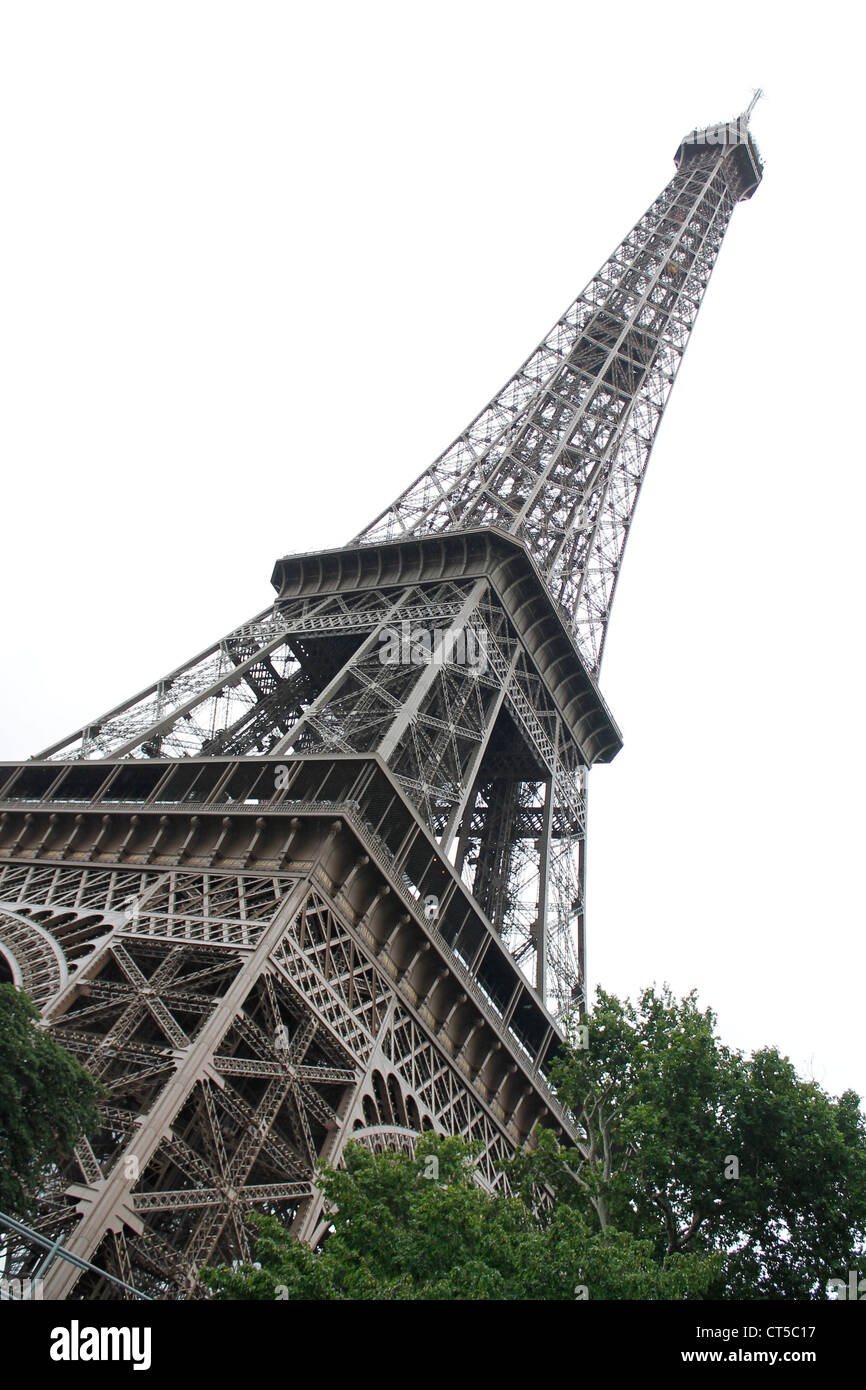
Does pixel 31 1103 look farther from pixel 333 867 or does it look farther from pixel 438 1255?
pixel 333 867

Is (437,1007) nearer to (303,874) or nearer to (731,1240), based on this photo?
(303,874)

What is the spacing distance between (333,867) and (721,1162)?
1063 centimetres

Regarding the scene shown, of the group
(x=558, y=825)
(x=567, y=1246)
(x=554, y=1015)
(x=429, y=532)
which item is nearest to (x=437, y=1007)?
(x=554, y=1015)

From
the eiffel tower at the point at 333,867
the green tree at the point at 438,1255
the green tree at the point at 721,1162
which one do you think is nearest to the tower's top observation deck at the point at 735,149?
the eiffel tower at the point at 333,867

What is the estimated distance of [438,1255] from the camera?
1473cm

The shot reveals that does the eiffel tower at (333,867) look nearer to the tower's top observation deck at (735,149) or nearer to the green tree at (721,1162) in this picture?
the green tree at (721,1162)

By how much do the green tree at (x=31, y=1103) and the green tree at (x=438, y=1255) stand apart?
318cm

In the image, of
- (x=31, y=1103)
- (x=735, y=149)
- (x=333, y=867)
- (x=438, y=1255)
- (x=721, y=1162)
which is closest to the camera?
(x=438, y=1255)

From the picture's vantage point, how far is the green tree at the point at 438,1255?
13688mm

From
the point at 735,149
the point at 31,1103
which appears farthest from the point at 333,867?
the point at 735,149

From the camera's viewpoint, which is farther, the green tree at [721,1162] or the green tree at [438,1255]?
→ the green tree at [721,1162]

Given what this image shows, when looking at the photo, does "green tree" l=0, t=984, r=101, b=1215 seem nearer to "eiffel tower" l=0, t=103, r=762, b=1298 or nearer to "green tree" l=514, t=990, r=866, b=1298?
"eiffel tower" l=0, t=103, r=762, b=1298

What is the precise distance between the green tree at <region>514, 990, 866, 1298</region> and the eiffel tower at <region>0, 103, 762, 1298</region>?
2.66 meters

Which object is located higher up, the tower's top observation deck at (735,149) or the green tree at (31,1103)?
the tower's top observation deck at (735,149)
